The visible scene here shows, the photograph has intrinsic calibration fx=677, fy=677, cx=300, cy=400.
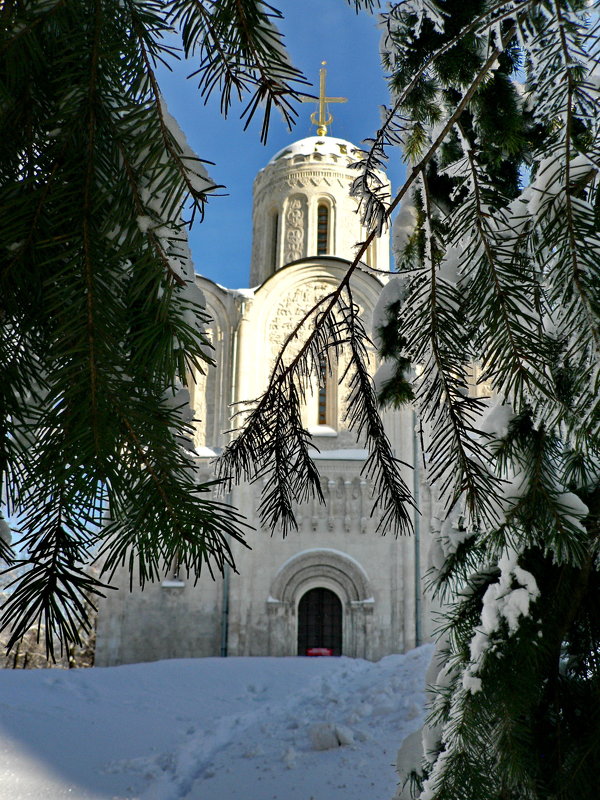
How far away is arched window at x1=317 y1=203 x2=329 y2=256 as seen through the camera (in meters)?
15.4

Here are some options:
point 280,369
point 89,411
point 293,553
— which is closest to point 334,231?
point 293,553

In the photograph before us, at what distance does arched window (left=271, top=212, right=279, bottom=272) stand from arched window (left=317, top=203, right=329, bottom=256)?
98 centimetres

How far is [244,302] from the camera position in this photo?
14.1 m

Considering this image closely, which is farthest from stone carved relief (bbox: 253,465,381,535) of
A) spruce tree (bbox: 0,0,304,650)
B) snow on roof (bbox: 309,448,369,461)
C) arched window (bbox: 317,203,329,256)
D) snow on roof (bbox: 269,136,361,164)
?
spruce tree (bbox: 0,0,304,650)

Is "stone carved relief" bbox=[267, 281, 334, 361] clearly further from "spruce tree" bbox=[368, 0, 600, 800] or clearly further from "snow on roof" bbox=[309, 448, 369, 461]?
"spruce tree" bbox=[368, 0, 600, 800]

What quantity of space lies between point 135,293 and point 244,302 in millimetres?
13221

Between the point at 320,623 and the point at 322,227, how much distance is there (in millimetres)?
8612

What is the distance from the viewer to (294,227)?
50.4 ft

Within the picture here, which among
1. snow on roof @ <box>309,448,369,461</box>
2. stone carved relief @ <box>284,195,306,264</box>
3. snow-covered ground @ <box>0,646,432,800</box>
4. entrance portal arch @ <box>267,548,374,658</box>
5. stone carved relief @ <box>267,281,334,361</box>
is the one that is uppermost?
stone carved relief @ <box>284,195,306,264</box>

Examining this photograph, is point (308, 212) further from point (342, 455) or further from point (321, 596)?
point (321, 596)

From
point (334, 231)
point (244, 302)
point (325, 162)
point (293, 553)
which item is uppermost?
point (325, 162)

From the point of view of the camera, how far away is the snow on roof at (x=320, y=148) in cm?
1562

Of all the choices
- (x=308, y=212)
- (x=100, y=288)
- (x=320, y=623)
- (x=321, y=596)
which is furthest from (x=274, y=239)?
(x=100, y=288)

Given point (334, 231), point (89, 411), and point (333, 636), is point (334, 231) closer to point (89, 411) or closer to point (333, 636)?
point (333, 636)
